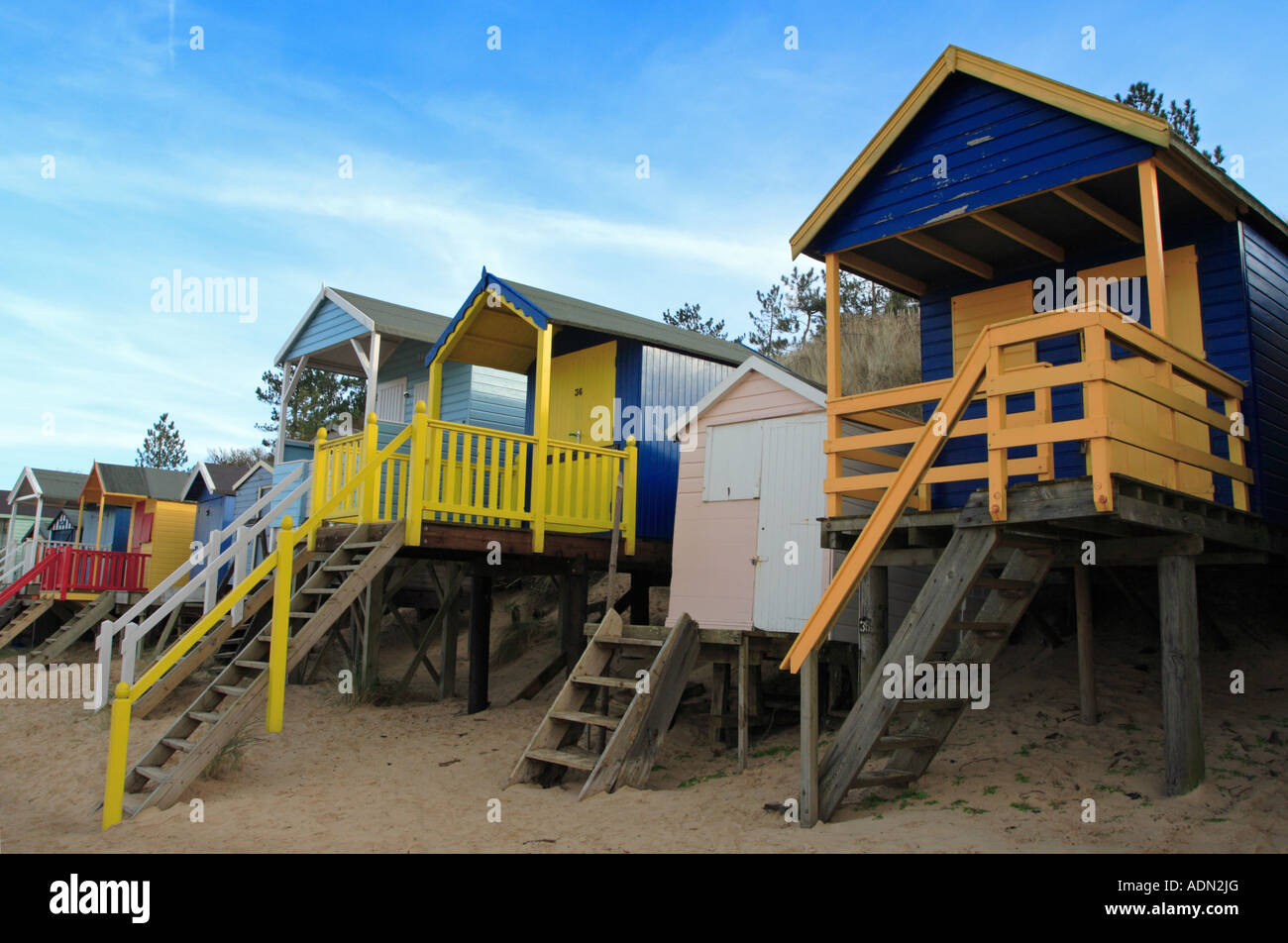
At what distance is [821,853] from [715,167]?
1361cm

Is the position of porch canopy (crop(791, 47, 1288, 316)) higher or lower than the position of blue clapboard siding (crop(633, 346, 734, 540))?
higher

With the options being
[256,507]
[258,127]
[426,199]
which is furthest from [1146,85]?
[256,507]

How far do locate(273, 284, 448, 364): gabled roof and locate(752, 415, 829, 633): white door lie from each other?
7857mm

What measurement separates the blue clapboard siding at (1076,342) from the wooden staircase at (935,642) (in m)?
1.84

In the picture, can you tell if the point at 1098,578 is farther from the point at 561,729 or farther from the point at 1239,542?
the point at 561,729

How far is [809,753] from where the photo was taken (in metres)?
6.25

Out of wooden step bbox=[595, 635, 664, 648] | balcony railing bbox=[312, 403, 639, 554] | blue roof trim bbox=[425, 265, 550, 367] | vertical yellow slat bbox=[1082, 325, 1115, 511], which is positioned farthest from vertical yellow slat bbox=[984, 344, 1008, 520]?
blue roof trim bbox=[425, 265, 550, 367]

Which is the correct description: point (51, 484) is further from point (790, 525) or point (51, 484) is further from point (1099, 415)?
point (1099, 415)

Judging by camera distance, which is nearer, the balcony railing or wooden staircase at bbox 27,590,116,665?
the balcony railing

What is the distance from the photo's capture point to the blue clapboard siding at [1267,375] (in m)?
7.87

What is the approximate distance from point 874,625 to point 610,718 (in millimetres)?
2607

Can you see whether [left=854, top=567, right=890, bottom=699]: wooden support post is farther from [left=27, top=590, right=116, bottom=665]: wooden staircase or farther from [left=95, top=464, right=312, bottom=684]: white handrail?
[left=27, top=590, right=116, bottom=665]: wooden staircase

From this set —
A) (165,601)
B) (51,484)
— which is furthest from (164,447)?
(165,601)

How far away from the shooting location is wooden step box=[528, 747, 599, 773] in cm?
791
